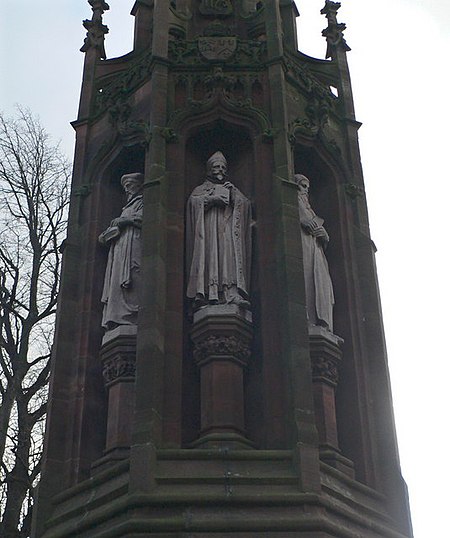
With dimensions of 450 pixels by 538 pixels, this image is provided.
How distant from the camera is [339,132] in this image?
14906 millimetres

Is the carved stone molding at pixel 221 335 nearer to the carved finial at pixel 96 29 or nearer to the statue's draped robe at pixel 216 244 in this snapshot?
the statue's draped robe at pixel 216 244

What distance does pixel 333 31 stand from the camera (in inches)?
651

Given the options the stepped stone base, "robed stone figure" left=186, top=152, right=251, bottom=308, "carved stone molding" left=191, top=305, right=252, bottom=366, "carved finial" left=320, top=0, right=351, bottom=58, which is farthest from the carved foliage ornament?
"carved finial" left=320, top=0, right=351, bottom=58

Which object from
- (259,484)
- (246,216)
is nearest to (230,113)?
(246,216)

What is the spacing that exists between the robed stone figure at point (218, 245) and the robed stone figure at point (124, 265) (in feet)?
2.46

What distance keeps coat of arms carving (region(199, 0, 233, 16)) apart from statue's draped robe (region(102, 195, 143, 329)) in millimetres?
4706

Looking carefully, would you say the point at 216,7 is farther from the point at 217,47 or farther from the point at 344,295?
the point at 344,295

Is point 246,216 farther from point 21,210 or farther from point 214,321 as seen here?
point 21,210

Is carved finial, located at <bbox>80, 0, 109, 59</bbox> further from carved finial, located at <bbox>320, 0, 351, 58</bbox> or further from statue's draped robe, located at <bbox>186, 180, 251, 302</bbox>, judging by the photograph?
statue's draped robe, located at <bbox>186, 180, 251, 302</bbox>

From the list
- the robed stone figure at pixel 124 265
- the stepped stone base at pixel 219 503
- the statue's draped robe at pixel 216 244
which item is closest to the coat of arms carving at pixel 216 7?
the robed stone figure at pixel 124 265

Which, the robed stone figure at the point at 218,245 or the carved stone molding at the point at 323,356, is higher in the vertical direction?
the robed stone figure at the point at 218,245

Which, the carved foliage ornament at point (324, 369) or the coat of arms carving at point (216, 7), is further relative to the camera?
the coat of arms carving at point (216, 7)

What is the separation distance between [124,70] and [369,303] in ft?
18.4

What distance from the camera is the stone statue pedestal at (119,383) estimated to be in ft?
37.3
